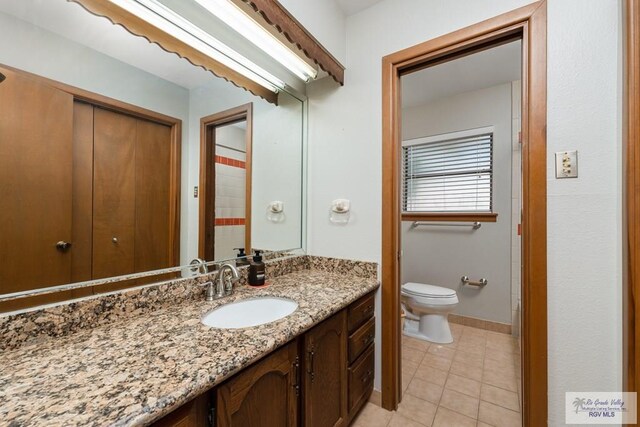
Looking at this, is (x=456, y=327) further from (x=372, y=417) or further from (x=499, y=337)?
(x=372, y=417)

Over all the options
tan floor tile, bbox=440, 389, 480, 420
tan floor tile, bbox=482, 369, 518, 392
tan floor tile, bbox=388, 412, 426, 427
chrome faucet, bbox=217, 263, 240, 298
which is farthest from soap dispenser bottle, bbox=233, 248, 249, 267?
tan floor tile, bbox=482, 369, 518, 392

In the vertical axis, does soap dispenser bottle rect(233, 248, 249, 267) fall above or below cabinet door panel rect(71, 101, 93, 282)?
below

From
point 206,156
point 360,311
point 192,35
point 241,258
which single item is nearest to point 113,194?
point 206,156

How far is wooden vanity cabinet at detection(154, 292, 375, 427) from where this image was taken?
Answer: 2.27 feet

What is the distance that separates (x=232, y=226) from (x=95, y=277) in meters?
0.65

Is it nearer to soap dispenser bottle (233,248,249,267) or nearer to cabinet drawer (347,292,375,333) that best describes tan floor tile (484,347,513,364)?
cabinet drawer (347,292,375,333)

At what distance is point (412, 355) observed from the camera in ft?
6.89

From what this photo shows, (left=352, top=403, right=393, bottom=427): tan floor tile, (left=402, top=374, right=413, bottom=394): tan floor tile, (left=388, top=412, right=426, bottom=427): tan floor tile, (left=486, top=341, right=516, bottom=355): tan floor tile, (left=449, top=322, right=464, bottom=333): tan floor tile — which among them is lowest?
(left=402, top=374, right=413, bottom=394): tan floor tile

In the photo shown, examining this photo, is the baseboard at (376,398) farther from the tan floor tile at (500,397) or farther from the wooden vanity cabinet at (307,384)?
the tan floor tile at (500,397)

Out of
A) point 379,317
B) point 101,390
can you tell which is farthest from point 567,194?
point 101,390

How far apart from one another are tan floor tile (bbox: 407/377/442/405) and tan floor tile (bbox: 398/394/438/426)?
0.13 ft

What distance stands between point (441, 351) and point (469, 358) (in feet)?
0.66

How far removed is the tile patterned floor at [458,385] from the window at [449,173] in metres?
1.25

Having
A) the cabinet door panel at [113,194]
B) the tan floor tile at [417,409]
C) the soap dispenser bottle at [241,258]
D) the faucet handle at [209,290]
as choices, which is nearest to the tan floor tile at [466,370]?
the tan floor tile at [417,409]
